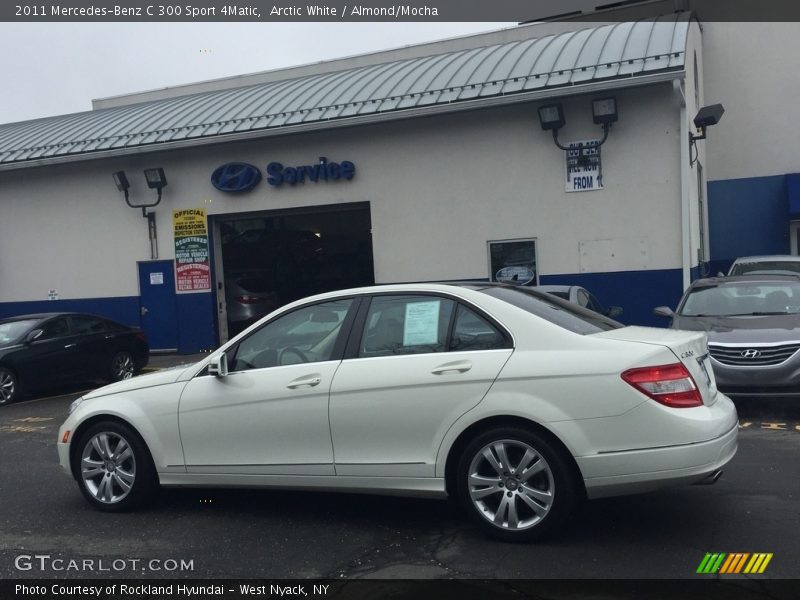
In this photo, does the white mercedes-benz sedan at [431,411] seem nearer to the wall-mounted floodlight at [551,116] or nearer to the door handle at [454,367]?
the door handle at [454,367]

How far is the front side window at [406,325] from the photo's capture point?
17.1 feet

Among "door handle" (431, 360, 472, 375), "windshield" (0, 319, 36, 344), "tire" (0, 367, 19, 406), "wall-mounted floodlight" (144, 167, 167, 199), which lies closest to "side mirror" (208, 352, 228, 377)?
"door handle" (431, 360, 472, 375)

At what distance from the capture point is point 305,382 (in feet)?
17.6

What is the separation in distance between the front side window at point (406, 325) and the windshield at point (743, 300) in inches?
231

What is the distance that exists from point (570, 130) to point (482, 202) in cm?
201

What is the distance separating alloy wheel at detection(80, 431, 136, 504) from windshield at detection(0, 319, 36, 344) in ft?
25.7

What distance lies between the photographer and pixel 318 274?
20.9 m

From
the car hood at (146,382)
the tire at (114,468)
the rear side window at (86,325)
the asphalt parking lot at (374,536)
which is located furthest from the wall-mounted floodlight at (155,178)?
the tire at (114,468)

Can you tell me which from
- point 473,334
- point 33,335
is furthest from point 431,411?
point 33,335

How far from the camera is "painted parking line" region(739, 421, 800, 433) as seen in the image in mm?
8188

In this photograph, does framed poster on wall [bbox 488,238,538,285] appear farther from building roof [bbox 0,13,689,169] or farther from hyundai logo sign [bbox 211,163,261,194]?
hyundai logo sign [bbox 211,163,261,194]
